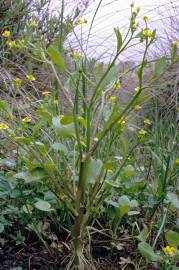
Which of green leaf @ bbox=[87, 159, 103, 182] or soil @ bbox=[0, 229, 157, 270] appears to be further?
soil @ bbox=[0, 229, 157, 270]

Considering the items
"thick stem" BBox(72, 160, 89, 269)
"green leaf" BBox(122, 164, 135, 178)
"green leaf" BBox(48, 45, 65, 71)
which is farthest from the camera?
"green leaf" BBox(122, 164, 135, 178)

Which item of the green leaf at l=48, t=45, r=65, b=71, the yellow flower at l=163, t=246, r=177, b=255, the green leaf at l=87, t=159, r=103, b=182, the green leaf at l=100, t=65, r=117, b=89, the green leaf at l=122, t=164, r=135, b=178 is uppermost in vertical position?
the green leaf at l=48, t=45, r=65, b=71

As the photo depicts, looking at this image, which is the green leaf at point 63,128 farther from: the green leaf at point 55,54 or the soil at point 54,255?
the soil at point 54,255

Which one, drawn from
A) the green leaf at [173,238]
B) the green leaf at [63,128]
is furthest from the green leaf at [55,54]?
the green leaf at [173,238]

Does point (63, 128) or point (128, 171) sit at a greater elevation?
point (63, 128)

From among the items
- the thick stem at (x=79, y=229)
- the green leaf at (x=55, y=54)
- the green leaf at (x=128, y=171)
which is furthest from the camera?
the green leaf at (x=128, y=171)

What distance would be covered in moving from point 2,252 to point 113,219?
0.28m

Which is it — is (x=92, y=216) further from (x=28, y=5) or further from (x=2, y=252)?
(x=28, y=5)

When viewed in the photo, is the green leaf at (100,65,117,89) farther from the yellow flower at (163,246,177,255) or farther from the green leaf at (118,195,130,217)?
the yellow flower at (163,246,177,255)

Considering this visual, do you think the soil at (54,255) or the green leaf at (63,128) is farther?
the soil at (54,255)

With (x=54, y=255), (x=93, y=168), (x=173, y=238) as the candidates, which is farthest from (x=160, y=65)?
(x=54, y=255)

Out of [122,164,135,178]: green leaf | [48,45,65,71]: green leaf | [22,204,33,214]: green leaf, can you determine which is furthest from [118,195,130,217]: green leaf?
[48,45,65,71]: green leaf

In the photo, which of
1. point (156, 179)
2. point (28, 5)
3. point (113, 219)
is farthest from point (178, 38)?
point (113, 219)

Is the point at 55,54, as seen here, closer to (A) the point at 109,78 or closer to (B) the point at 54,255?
(A) the point at 109,78
